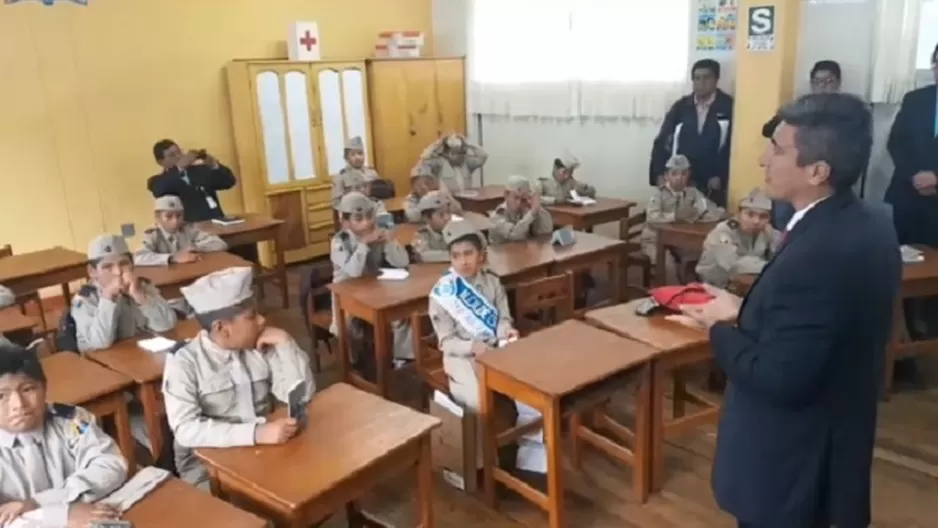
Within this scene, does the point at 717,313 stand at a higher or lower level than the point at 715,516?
higher

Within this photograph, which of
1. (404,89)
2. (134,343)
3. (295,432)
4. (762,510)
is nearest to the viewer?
(762,510)

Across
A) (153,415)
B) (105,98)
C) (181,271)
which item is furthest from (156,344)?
(105,98)

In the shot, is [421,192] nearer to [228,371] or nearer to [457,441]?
[457,441]

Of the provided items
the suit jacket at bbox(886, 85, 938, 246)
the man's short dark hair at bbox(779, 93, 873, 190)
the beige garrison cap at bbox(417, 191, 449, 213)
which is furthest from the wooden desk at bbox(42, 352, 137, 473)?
the suit jacket at bbox(886, 85, 938, 246)

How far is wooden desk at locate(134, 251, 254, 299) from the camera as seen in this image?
4.17m

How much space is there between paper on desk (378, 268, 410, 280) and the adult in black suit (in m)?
2.43

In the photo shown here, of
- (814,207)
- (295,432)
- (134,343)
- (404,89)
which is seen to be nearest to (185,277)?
(134,343)

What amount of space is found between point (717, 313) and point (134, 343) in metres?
2.41

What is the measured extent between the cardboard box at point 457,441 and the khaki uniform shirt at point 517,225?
1497 millimetres

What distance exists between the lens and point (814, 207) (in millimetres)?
1609

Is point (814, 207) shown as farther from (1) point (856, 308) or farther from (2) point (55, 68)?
(2) point (55, 68)

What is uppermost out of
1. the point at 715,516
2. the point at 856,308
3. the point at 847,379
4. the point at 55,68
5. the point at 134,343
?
the point at 55,68

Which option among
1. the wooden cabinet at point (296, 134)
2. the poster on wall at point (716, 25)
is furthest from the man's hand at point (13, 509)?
the poster on wall at point (716, 25)

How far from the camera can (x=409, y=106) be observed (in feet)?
25.2
